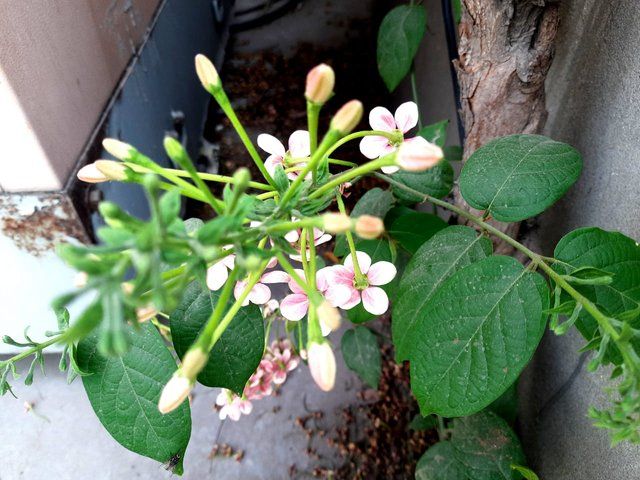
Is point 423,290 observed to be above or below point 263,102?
above

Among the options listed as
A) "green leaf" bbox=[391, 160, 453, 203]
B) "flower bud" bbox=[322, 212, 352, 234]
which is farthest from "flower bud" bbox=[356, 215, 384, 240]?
"green leaf" bbox=[391, 160, 453, 203]

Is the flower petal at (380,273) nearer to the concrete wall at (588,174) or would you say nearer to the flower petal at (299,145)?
the flower petal at (299,145)

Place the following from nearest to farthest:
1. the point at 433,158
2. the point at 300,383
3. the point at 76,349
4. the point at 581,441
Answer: the point at 433,158, the point at 76,349, the point at 581,441, the point at 300,383

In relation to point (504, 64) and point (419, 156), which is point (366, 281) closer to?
point (419, 156)

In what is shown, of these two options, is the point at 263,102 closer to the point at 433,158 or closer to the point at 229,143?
the point at 229,143

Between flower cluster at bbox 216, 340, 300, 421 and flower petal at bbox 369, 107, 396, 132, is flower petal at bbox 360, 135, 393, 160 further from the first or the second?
flower cluster at bbox 216, 340, 300, 421

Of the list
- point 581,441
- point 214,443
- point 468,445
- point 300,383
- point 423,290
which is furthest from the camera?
point 300,383

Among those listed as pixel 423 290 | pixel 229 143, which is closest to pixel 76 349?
pixel 423 290

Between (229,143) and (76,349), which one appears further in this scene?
(229,143)
